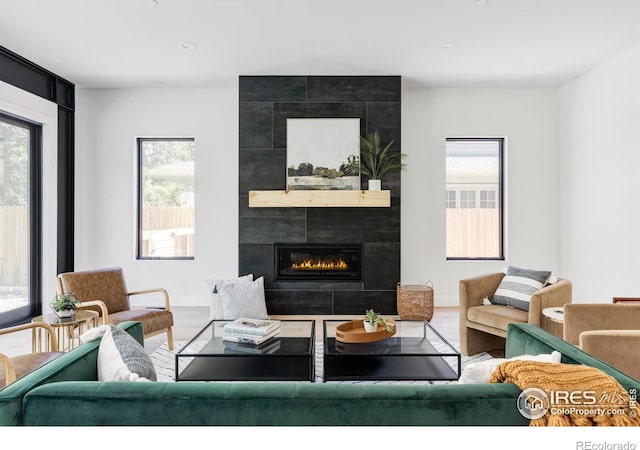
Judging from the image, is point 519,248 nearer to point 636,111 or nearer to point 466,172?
point 466,172

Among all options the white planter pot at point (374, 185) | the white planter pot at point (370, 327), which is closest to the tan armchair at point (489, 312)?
the white planter pot at point (370, 327)

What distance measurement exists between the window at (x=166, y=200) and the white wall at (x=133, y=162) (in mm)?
146

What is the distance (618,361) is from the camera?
6.59 ft

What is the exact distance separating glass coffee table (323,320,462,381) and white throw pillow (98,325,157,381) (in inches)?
41.5

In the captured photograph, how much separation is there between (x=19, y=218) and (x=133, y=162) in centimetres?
136

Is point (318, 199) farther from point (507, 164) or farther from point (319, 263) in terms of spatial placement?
point (507, 164)

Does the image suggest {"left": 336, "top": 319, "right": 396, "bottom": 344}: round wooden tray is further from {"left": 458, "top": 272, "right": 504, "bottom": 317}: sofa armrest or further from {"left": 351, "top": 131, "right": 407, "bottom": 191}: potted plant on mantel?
{"left": 351, "top": 131, "right": 407, "bottom": 191}: potted plant on mantel

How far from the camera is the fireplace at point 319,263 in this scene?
470cm

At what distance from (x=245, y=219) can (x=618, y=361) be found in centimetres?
362

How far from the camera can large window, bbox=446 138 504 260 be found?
5180 mm

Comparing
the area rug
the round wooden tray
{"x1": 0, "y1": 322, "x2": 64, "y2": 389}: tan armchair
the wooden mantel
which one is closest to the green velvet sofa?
{"x1": 0, "y1": 322, "x2": 64, "y2": 389}: tan armchair

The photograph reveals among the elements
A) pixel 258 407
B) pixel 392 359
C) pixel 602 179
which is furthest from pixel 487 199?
pixel 258 407

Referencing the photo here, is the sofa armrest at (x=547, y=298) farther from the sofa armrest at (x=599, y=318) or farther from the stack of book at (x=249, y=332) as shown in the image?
the stack of book at (x=249, y=332)

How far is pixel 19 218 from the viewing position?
4.33m
